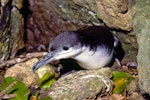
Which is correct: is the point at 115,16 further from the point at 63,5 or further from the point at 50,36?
the point at 50,36

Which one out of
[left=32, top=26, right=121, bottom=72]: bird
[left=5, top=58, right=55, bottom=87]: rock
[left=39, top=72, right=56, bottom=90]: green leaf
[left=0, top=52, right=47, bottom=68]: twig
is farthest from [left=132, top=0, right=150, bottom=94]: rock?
[left=0, top=52, right=47, bottom=68]: twig

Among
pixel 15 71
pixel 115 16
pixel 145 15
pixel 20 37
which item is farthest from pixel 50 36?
pixel 145 15

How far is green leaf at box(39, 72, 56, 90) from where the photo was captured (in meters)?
4.77

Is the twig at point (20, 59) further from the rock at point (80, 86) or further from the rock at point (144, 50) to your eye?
the rock at point (144, 50)

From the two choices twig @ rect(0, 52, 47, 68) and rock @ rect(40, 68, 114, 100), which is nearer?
rock @ rect(40, 68, 114, 100)

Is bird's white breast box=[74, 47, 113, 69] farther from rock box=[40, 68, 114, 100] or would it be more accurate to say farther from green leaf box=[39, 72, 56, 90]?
green leaf box=[39, 72, 56, 90]

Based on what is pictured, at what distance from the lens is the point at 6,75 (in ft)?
16.0

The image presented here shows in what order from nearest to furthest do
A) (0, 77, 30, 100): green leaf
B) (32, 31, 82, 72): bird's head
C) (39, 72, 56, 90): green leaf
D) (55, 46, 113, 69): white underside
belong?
1. (32, 31, 82, 72): bird's head
2. (55, 46, 113, 69): white underside
3. (0, 77, 30, 100): green leaf
4. (39, 72, 56, 90): green leaf

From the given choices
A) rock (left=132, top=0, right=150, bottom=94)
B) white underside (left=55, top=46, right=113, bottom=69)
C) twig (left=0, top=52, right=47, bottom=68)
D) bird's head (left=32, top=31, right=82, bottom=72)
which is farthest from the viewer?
twig (left=0, top=52, right=47, bottom=68)

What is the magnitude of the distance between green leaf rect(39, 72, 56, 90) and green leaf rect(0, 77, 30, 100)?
0.79 ft

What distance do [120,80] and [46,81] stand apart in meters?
0.84

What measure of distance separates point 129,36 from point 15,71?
141 cm

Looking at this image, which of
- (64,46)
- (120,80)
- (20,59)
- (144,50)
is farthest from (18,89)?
(144,50)

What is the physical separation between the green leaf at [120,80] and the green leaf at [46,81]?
0.71m
